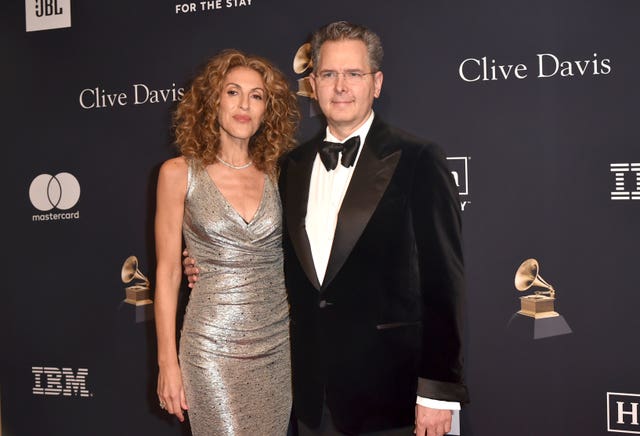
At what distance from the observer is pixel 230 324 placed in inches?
85.7

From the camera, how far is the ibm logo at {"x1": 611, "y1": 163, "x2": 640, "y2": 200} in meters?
2.54

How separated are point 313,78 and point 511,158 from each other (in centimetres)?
102

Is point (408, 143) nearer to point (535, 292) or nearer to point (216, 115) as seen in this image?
point (216, 115)

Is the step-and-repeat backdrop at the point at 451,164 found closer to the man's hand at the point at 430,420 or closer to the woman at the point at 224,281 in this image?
the woman at the point at 224,281

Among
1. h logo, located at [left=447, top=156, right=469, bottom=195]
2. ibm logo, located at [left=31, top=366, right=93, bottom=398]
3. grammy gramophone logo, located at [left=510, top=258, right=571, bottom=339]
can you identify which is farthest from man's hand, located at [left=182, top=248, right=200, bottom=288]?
ibm logo, located at [left=31, top=366, right=93, bottom=398]

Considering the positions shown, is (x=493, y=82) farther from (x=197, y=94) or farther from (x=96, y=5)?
(x=96, y=5)

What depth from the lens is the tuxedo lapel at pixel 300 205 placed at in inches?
78.7

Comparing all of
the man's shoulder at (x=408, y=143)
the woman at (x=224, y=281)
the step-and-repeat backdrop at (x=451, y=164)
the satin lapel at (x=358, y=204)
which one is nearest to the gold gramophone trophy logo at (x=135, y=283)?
the step-and-repeat backdrop at (x=451, y=164)

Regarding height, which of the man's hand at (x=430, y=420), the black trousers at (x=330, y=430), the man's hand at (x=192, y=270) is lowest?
the black trousers at (x=330, y=430)

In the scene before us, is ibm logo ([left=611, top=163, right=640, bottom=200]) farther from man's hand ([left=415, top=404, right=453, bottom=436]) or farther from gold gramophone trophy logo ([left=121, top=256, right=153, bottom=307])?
gold gramophone trophy logo ([left=121, top=256, right=153, bottom=307])

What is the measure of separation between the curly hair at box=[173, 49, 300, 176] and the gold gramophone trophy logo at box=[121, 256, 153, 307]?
113 cm

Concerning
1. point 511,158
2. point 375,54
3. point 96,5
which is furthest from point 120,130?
point 511,158

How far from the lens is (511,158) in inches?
105

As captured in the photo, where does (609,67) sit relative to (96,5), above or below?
below
